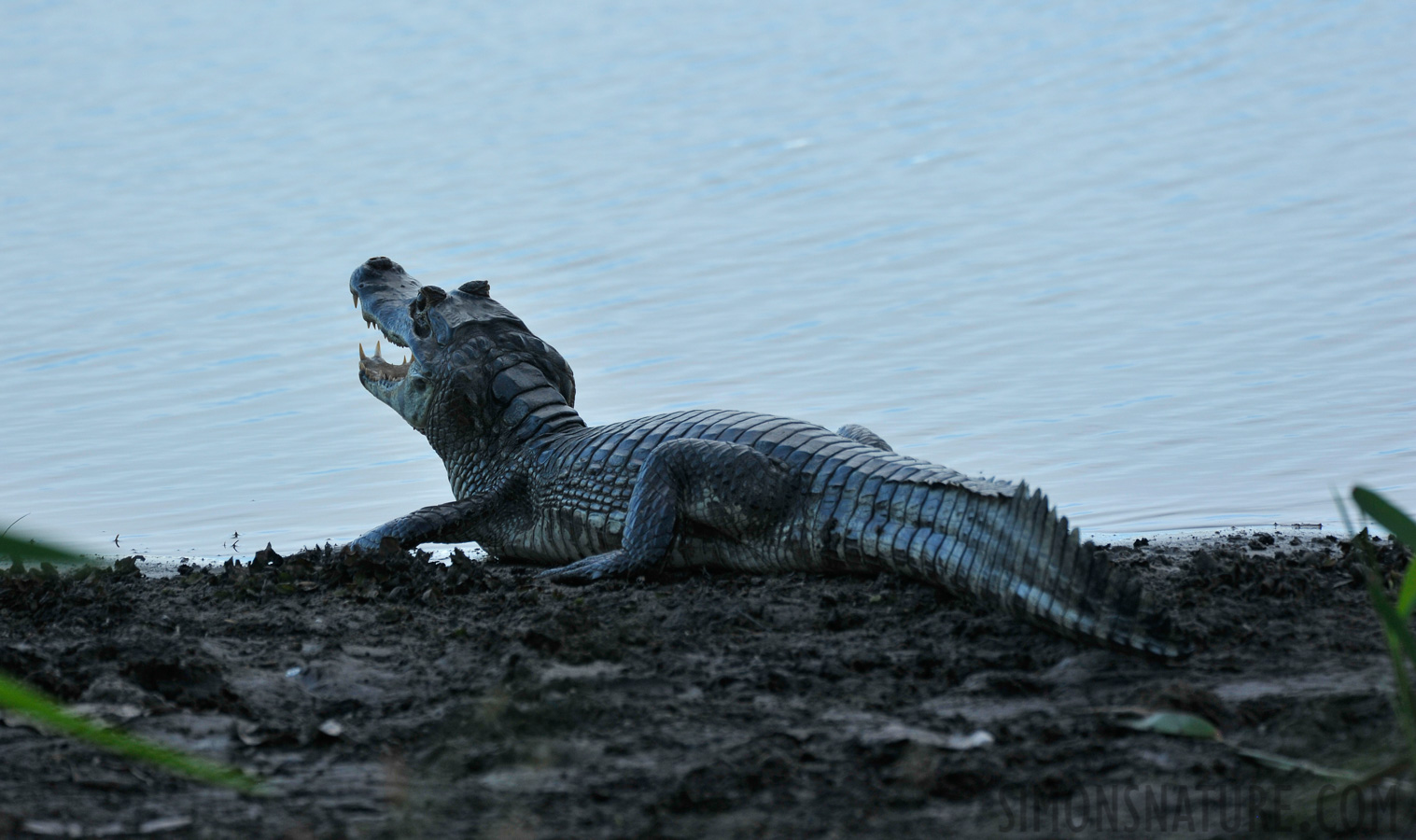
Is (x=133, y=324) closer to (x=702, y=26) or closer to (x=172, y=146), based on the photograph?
(x=172, y=146)

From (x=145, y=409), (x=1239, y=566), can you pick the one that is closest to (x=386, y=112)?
(x=145, y=409)

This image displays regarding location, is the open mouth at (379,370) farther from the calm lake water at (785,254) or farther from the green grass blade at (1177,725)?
the green grass blade at (1177,725)

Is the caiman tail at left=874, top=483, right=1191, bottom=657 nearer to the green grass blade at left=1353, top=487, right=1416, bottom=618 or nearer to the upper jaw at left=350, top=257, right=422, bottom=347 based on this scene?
the green grass blade at left=1353, top=487, right=1416, bottom=618

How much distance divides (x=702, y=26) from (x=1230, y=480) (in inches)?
705

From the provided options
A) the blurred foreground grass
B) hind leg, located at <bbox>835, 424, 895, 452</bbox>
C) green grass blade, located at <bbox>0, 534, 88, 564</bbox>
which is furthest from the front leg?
green grass blade, located at <bbox>0, 534, 88, 564</bbox>

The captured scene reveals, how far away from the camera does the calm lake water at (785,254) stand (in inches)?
279

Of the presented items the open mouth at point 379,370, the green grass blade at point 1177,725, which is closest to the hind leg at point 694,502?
the open mouth at point 379,370

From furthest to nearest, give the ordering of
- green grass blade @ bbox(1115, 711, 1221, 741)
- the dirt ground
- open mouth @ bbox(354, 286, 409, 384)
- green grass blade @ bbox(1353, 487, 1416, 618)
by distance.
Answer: open mouth @ bbox(354, 286, 409, 384), green grass blade @ bbox(1115, 711, 1221, 741), the dirt ground, green grass blade @ bbox(1353, 487, 1416, 618)

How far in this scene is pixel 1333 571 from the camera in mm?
4488

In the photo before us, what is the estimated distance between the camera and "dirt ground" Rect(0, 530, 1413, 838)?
284 cm

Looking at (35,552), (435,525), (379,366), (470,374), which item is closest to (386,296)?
(379,366)

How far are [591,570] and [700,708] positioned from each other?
69.5 inches

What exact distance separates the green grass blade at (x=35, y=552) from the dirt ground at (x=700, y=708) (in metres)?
1.74

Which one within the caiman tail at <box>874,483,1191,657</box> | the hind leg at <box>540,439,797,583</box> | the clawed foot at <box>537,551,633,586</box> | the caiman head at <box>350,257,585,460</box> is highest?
the caiman head at <box>350,257,585,460</box>
